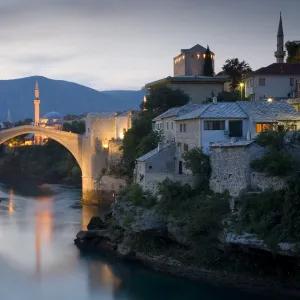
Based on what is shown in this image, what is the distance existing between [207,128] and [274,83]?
28.4 feet

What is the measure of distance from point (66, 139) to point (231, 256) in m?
20.1

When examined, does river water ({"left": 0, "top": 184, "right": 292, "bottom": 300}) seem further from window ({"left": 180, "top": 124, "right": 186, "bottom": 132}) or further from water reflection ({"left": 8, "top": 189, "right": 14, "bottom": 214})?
window ({"left": 180, "top": 124, "right": 186, "bottom": 132})

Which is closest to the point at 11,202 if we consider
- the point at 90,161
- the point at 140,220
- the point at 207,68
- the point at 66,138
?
the point at 90,161

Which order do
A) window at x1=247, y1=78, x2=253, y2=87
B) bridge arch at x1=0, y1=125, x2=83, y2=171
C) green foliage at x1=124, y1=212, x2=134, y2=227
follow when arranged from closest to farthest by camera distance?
green foliage at x1=124, y1=212, x2=134, y2=227
window at x1=247, y1=78, x2=253, y2=87
bridge arch at x1=0, y1=125, x2=83, y2=171

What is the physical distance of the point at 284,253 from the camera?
13.8 metres

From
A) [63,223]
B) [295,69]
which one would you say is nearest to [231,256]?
[63,223]

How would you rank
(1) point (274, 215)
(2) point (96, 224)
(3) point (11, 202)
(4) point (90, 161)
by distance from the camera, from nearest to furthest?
(1) point (274, 215) → (2) point (96, 224) → (3) point (11, 202) → (4) point (90, 161)

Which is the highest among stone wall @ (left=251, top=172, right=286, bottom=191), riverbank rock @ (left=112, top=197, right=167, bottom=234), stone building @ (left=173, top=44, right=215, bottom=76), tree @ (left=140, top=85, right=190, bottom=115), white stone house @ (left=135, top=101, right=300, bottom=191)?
stone building @ (left=173, top=44, right=215, bottom=76)

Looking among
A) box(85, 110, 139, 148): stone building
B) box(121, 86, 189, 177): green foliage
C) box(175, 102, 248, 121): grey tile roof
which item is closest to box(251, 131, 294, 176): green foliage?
box(175, 102, 248, 121): grey tile roof

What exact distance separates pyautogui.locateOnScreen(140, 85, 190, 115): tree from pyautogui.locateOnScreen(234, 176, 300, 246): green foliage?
433 inches

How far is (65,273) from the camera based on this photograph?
58.0 feet

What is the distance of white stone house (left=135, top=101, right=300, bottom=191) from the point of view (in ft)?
61.8

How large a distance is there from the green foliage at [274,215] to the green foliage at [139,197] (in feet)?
12.4

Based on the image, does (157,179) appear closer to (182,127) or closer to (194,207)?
(182,127)
